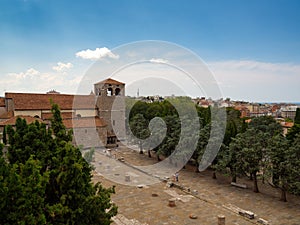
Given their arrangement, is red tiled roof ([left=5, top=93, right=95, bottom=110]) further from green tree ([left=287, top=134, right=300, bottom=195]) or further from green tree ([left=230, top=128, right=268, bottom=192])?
green tree ([left=287, top=134, right=300, bottom=195])

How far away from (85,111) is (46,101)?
5456mm

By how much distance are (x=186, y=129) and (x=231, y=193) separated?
6.91m

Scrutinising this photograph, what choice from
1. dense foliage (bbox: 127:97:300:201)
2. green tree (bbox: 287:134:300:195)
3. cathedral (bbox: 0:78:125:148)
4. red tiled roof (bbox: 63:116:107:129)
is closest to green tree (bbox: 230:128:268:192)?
dense foliage (bbox: 127:97:300:201)

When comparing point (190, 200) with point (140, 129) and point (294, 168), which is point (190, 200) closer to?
point (294, 168)

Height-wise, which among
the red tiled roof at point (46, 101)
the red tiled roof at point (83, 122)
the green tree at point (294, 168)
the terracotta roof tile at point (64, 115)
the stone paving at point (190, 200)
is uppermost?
the red tiled roof at point (46, 101)

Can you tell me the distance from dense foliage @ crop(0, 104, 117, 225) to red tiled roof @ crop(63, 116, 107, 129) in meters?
24.8

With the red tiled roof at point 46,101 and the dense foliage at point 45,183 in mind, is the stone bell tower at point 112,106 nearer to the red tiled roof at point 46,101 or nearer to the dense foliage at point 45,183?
the red tiled roof at point 46,101

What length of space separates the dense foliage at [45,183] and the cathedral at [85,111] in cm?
2349

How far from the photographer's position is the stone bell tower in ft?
123

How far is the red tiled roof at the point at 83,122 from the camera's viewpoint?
3449 centimetres

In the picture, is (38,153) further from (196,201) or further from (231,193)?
(231,193)

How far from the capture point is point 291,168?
16344mm

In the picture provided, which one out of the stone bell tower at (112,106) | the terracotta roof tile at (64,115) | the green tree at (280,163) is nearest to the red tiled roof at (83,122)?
the terracotta roof tile at (64,115)

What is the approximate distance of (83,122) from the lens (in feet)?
116
